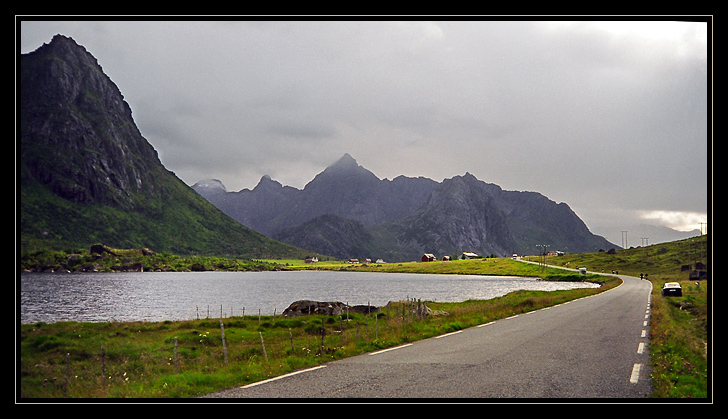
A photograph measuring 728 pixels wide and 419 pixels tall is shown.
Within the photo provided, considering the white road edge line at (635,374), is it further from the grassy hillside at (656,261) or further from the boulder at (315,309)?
the grassy hillside at (656,261)

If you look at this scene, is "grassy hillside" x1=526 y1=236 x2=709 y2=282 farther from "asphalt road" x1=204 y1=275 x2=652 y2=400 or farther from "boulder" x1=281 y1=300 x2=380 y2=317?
"asphalt road" x1=204 y1=275 x2=652 y2=400

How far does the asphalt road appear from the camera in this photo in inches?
465

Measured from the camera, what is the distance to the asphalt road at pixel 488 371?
11820 millimetres

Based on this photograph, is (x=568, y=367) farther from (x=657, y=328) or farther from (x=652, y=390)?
(x=657, y=328)

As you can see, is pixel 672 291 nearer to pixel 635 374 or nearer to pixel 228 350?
pixel 635 374

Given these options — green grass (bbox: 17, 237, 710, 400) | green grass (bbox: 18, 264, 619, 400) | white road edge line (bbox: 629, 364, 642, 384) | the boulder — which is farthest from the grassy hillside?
white road edge line (bbox: 629, 364, 642, 384)

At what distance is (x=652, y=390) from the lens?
12.1 m

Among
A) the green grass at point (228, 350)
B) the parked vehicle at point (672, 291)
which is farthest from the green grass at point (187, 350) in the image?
the parked vehicle at point (672, 291)

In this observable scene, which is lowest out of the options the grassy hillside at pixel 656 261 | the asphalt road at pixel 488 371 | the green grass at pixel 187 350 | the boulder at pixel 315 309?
the grassy hillside at pixel 656 261

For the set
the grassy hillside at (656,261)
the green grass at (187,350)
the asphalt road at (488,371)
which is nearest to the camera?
the asphalt road at (488,371)
